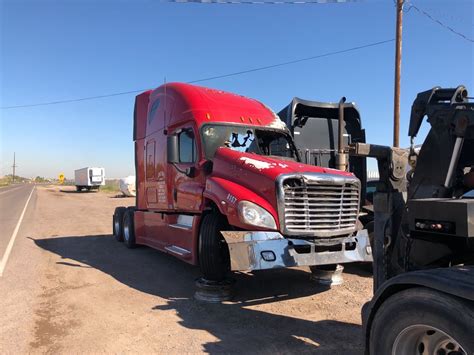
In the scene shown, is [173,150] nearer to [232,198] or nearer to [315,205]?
[232,198]

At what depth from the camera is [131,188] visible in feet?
133

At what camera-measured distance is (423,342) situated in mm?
2949

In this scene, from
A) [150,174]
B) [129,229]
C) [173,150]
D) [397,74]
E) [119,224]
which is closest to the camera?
[173,150]

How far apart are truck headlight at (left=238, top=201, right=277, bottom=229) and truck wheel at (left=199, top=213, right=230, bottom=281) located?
0.61m

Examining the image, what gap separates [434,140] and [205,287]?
380 cm

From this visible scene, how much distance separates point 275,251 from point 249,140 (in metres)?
2.72

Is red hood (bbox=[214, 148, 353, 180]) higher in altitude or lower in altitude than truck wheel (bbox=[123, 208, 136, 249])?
higher

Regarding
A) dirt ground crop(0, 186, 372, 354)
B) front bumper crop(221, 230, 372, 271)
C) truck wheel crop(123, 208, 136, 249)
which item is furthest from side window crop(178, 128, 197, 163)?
truck wheel crop(123, 208, 136, 249)

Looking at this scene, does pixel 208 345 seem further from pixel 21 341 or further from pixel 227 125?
pixel 227 125

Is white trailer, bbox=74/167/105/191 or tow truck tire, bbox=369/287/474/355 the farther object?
white trailer, bbox=74/167/105/191

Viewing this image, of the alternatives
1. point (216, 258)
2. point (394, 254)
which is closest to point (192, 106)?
point (216, 258)

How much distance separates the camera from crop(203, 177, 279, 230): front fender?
5.94 m

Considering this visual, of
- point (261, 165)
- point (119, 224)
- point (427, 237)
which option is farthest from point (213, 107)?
point (119, 224)

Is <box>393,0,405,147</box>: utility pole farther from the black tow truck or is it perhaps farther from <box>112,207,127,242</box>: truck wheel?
the black tow truck
